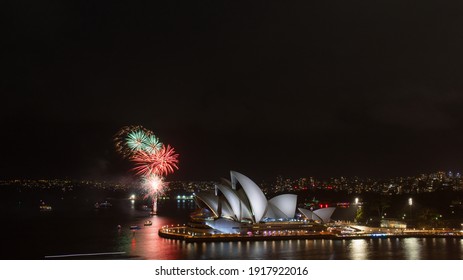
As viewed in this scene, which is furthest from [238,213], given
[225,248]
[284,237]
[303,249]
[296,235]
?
[303,249]

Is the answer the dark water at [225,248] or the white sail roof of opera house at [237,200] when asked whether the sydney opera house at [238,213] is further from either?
the dark water at [225,248]

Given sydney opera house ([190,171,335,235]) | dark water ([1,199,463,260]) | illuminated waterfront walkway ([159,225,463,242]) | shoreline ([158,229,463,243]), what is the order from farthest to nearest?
1. sydney opera house ([190,171,335,235])
2. illuminated waterfront walkway ([159,225,463,242])
3. shoreline ([158,229,463,243])
4. dark water ([1,199,463,260])

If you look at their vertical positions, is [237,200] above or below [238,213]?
above

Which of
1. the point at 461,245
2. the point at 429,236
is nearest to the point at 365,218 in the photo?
the point at 429,236

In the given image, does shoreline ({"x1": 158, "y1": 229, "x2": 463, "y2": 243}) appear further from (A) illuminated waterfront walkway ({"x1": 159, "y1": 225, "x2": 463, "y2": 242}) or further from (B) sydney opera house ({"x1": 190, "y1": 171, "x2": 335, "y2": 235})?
(B) sydney opera house ({"x1": 190, "y1": 171, "x2": 335, "y2": 235})

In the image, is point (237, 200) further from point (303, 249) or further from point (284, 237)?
point (303, 249)

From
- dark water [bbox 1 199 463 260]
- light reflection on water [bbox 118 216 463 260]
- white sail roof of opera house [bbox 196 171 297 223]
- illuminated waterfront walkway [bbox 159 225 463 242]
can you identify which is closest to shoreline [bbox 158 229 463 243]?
illuminated waterfront walkway [bbox 159 225 463 242]

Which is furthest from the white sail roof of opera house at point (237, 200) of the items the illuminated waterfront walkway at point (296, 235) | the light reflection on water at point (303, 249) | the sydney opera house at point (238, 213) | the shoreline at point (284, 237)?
the light reflection on water at point (303, 249)

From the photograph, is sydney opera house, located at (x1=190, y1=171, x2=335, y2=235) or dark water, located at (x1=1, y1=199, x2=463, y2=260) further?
sydney opera house, located at (x1=190, y1=171, x2=335, y2=235)

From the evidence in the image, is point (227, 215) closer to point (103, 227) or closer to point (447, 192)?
point (103, 227)
